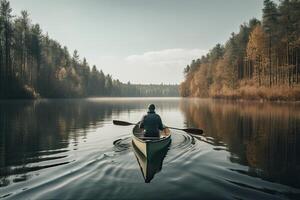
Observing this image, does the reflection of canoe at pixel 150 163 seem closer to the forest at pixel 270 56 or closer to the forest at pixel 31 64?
the forest at pixel 270 56

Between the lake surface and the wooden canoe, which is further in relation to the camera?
the wooden canoe

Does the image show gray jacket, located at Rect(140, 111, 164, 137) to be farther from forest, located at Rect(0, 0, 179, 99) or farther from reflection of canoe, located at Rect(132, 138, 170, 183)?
forest, located at Rect(0, 0, 179, 99)

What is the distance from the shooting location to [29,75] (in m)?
86.8

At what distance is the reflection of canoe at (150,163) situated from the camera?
10914 millimetres

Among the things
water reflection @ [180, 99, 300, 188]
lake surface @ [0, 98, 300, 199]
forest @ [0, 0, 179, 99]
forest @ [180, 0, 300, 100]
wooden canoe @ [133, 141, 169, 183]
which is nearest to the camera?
lake surface @ [0, 98, 300, 199]

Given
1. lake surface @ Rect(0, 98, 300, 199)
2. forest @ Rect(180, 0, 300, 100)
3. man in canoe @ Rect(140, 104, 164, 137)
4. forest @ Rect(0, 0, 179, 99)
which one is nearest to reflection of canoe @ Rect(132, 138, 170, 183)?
lake surface @ Rect(0, 98, 300, 199)

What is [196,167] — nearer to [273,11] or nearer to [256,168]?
[256,168]

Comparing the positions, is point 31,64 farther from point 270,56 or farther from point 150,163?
point 150,163

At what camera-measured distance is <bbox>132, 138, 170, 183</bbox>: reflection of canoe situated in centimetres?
1091

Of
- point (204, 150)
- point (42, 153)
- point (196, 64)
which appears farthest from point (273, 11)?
point (196, 64)

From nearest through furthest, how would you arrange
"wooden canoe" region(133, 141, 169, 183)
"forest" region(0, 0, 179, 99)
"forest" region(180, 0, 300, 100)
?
"wooden canoe" region(133, 141, 169, 183), "forest" region(180, 0, 300, 100), "forest" region(0, 0, 179, 99)

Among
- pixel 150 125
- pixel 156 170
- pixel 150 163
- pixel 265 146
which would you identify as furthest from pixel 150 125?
pixel 265 146

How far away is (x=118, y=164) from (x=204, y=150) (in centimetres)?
559

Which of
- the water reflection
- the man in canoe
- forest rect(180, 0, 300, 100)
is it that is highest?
forest rect(180, 0, 300, 100)
